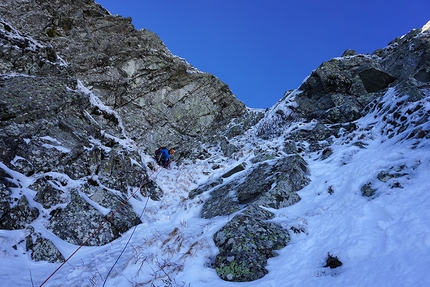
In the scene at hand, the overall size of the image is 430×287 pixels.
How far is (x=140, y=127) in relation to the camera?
21328mm

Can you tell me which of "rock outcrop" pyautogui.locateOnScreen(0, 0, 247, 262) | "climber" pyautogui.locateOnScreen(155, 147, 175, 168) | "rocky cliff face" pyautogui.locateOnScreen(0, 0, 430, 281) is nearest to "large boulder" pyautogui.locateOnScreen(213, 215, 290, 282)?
"rocky cliff face" pyautogui.locateOnScreen(0, 0, 430, 281)

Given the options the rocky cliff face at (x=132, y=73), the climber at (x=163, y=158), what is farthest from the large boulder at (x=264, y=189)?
the rocky cliff face at (x=132, y=73)

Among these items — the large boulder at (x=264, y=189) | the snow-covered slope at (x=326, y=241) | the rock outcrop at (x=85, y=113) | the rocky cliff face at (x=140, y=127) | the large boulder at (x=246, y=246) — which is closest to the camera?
the snow-covered slope at (x=326, y=241)

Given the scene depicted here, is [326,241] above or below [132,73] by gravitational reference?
below

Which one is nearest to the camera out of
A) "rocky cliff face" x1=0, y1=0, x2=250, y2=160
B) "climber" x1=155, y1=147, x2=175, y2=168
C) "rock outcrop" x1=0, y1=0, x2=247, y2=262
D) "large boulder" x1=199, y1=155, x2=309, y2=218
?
"large boulder" x1=199, y1=155, x2=309, y2=218

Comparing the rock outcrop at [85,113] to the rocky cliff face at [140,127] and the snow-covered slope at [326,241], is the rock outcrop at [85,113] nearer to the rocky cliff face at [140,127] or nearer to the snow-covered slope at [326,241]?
the rocky cliff face at [140,127]

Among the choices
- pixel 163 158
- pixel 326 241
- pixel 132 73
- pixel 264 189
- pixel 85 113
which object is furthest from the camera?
pixel 132 73

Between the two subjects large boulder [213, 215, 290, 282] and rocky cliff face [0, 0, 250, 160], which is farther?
rocky cliff face [0, 0, 250, 160]

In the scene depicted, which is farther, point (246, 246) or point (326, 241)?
point (246, 246)

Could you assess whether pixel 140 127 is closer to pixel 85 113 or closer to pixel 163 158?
pixel 163 158

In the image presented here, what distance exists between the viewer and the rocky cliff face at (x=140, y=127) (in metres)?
7.87

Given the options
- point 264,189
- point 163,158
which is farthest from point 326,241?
point 163,158

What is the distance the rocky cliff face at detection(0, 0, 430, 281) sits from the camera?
787 cm

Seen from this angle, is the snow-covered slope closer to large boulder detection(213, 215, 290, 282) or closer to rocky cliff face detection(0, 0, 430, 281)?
large boulder detection(213, 215, 290, 282)
